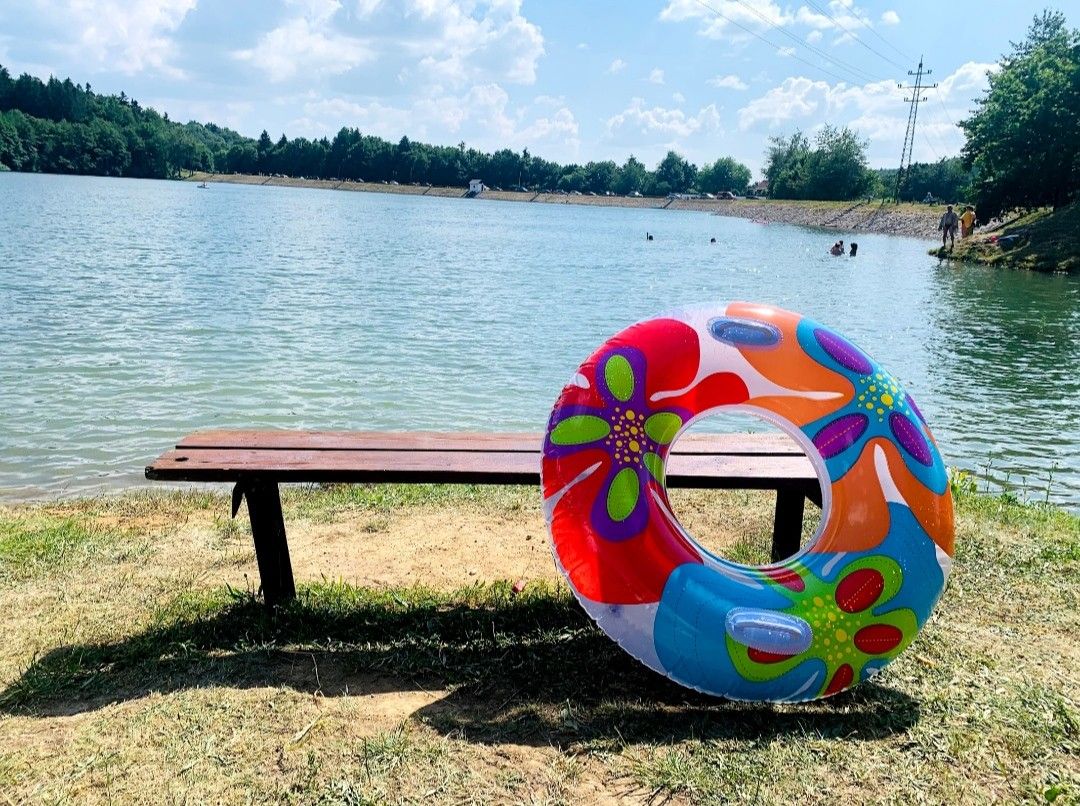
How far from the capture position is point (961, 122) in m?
38.1

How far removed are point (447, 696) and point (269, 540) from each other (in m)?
1.04

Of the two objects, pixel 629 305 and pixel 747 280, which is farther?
pixel 747 280

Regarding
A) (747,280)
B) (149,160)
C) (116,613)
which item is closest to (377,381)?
(116,613)

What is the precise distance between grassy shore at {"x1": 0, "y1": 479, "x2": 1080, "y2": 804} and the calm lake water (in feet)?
11.2

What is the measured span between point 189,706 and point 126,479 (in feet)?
15.1

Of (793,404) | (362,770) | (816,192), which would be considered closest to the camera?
(362,770)

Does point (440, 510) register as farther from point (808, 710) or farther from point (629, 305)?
point (629, 305)

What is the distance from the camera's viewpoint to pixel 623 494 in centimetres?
273

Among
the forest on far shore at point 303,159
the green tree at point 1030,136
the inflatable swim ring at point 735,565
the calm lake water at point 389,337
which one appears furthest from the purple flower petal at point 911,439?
the forest on far shore at point 303,159

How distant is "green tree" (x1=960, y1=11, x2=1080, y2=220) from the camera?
31750mm

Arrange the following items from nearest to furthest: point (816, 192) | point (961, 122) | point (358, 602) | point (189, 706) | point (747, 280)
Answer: point (189, 706) → point (358, 602) → point (747, 280) → point (961, 122) → point (816, 192)

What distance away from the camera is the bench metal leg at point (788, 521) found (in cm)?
352

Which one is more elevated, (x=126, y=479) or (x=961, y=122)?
(x=961, y=122)

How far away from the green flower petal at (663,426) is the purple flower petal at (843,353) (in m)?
0.55
